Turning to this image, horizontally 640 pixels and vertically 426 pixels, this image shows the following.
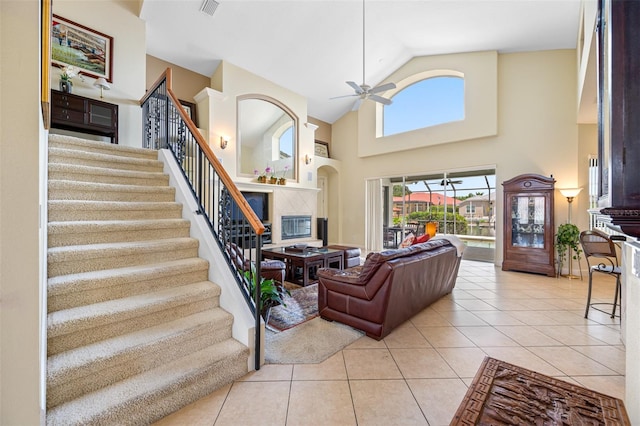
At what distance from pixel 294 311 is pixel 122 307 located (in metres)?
1.87

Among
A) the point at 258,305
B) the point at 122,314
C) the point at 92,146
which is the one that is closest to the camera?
the point at 122,314

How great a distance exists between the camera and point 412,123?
7.16 metres

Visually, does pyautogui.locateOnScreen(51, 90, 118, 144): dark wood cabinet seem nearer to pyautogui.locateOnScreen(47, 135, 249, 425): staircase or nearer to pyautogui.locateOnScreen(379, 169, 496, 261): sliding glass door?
pyautogui.locateOnScreen(47, 135, 249, 425): staircase

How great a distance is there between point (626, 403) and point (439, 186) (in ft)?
19.7

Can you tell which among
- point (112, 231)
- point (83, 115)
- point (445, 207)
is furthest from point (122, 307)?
point (445, 207)

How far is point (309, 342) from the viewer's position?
8.32 feet

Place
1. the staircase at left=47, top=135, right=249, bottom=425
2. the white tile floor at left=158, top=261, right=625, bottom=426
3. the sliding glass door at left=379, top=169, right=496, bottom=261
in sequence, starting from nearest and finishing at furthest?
the staircase at left=47, top=135, right=249, bottom=425 < the white tile floor at left=158, top=261, right=625, bottom=426 < the sliding glass door at left=379, top=169, right=496, bottom=261

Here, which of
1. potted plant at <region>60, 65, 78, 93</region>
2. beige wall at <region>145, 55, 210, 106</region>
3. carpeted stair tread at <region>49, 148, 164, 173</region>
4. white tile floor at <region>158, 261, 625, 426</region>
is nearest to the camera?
white tile floor at <region>158, 261, 625, 426</region>

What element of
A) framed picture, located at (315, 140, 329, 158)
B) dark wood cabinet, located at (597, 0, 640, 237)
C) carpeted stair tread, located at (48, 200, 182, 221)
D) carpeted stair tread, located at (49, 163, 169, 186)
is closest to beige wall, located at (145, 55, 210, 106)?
carpeted stair tread, located at (49, 163, 169, 186)

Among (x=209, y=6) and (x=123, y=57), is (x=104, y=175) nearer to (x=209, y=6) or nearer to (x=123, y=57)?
(x=123, y=57)

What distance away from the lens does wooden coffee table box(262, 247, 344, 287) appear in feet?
13.9

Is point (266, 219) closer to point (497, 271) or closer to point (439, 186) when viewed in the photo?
point (439, 186)
